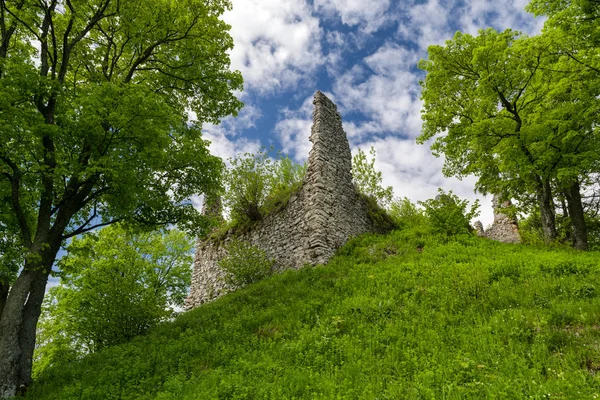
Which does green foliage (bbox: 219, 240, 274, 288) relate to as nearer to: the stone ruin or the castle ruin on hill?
the castle ruin on hill

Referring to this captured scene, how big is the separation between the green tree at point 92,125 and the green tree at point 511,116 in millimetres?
9330

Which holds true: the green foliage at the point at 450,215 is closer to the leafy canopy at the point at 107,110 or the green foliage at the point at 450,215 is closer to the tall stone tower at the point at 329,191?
the tall stone tower at the point at 329,191

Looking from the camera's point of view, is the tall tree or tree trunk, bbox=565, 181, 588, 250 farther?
tree trunk, bbox=565, 181, 588, 250

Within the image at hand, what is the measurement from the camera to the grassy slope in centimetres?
475

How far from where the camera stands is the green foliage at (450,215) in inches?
542

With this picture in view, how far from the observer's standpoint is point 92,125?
7.90m

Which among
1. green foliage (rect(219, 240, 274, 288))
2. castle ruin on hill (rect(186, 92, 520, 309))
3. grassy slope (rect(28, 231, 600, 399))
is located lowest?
grassy slope (rect(28, 231, 600, 399))

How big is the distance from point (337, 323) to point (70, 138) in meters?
7.44

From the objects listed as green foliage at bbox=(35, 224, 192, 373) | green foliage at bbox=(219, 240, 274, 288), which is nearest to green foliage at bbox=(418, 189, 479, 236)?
green foliage at bbox=(219, 240, 274, 288)

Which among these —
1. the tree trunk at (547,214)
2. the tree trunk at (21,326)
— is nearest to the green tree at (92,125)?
the tree trunk at (21,326)

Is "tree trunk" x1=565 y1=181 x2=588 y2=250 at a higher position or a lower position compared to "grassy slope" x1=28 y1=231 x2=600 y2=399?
higher

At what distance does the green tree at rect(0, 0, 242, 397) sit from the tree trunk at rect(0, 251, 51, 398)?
21mm

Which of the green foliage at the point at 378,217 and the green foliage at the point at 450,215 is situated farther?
the green foliage at the point at 378,217

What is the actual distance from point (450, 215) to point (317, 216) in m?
5.31
